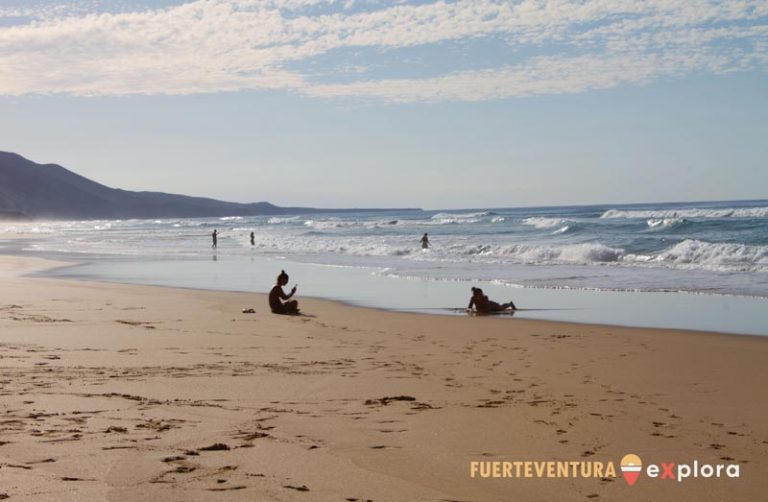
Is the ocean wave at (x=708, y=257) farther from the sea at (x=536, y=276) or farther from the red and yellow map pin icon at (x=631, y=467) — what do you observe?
the red and yellow map pin icon at (x=631, y=467)

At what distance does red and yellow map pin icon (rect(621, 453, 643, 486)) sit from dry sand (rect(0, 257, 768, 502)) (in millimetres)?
72

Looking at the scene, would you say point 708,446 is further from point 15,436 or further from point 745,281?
point 745,281

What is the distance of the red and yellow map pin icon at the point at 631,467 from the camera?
483cm

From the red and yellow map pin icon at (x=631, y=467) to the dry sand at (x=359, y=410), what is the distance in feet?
0.24

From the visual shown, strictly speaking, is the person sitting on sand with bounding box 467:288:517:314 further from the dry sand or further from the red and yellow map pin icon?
the red and yellow map pin icon

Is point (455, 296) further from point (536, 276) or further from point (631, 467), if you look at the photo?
point (631, 467)

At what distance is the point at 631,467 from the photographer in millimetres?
5043

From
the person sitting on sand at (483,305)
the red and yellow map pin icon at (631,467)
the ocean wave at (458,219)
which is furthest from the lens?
the ocean wave at (458,219)

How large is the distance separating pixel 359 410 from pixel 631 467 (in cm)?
228

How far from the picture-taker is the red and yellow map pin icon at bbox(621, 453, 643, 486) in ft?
15.9

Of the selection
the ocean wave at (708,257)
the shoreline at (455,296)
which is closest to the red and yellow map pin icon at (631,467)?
the shoreline at (455,296)

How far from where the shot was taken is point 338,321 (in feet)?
44.2

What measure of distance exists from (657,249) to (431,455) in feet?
96.4

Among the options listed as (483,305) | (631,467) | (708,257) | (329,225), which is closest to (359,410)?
(631,467)
